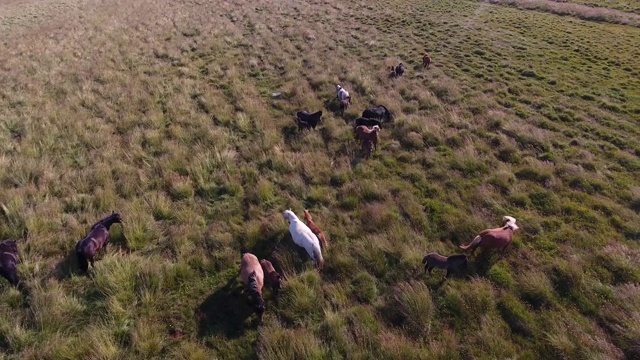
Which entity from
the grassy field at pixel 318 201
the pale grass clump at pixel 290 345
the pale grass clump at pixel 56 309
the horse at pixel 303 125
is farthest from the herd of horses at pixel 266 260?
the horse at pixel 303 125

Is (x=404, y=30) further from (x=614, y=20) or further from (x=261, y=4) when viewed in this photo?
(x=614, y=20)

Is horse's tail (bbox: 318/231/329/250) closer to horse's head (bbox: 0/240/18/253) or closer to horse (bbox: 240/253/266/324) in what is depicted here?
horse (bbox: 240/253/266/324)

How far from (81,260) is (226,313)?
2.98 meters

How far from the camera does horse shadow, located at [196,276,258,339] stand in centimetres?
618

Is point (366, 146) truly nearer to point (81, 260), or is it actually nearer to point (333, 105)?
point (333, 105)

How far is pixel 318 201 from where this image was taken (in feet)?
30.8

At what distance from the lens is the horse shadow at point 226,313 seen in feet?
20.3

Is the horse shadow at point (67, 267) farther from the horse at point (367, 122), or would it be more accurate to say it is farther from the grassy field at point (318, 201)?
the horse at point (367, 122)

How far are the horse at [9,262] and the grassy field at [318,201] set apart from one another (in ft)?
0.52

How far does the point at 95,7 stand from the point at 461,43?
105ft

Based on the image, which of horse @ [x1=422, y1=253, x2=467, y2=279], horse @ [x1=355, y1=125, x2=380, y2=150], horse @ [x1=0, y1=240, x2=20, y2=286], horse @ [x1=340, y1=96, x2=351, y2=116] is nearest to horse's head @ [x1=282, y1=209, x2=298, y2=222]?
horse @ [x1=422, y1=253, x2=467, y2=279]

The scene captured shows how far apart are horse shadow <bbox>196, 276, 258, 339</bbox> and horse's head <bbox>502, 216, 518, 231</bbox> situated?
5595 mm

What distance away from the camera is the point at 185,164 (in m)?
10.6

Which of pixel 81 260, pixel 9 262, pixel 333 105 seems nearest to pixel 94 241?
pixel 81 260
